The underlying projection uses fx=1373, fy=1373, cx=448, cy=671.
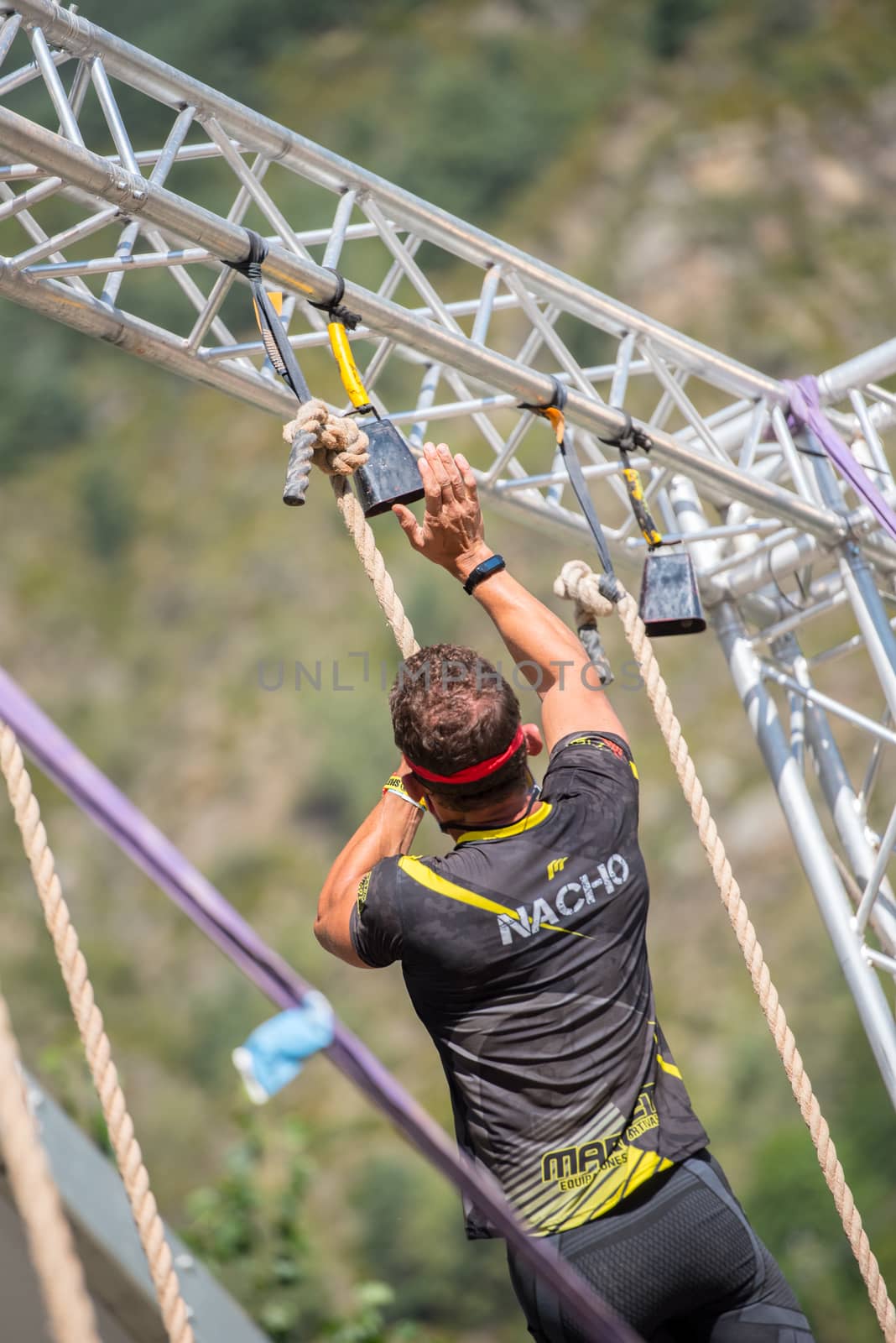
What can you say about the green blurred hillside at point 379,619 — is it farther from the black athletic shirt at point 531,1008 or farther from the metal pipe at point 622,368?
the black athletic shirt at point 531,1008

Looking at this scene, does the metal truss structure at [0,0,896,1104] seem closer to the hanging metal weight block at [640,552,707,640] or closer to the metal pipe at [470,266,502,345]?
the metal pipe at [470,266,502,345]

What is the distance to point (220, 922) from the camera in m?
1.42

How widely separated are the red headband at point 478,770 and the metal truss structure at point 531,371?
4.59 ft

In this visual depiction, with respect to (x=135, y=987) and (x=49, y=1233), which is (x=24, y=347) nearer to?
(x=135, y=987)

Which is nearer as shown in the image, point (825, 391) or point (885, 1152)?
point (825, 391)

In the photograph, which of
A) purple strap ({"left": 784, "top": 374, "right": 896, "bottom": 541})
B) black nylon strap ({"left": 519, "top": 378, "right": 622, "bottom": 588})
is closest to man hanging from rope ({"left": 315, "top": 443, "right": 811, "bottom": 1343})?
black nylon strap ({"left": 519, "top": 378, "right": 622, "bottom": 588})

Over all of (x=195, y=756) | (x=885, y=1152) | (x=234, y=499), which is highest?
(x=234, y=499)

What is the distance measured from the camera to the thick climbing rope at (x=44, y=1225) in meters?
1.34

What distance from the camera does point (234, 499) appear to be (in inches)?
1074

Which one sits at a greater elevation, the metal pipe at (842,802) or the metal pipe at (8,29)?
the metal pipe at (8,29)

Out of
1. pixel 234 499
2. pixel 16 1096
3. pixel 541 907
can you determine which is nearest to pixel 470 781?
pixel 541 907

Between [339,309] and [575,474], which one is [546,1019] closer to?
[575,474]

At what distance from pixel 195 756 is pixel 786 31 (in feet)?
66.6

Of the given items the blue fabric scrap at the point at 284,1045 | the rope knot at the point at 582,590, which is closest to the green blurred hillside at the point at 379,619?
the rope knot at the point at 582,590
